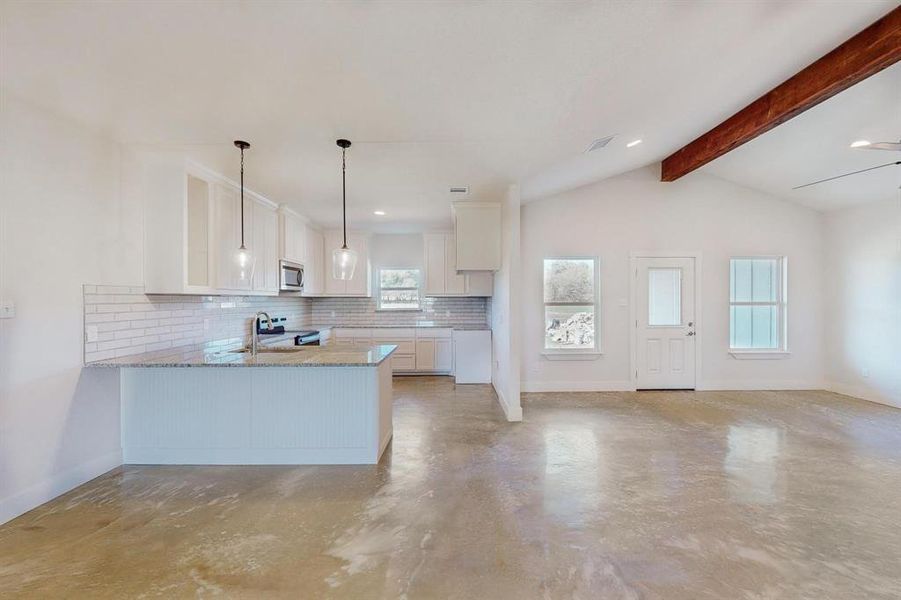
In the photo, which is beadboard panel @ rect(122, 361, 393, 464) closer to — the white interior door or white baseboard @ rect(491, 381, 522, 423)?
white baseboard @ rect(491, 381, 522, 423)

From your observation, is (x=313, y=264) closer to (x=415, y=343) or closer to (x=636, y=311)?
(x=415, y=343)

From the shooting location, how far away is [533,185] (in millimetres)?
4387

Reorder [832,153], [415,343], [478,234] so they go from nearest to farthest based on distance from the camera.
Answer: [832,153] < [478,234] < [415,343]

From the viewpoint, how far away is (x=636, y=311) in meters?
5.34

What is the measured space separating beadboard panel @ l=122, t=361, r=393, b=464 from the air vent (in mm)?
2755

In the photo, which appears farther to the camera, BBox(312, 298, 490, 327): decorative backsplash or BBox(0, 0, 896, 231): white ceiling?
BBox(312, 298, 490, 327): decorative backsplash

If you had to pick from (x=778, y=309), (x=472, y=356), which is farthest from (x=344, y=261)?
(x=778, y=309)

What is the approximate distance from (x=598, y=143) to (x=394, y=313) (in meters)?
4.36

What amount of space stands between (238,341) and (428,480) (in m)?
2.81

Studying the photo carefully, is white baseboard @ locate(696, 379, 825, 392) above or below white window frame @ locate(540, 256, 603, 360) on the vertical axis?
below

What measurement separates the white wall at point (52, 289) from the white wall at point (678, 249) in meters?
4.45

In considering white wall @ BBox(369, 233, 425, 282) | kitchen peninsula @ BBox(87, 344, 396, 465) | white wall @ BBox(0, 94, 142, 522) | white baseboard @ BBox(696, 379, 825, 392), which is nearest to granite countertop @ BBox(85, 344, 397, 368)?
kitchen peninsula @ BBox(87, 344, 396, 465)

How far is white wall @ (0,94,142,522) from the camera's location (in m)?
2.19

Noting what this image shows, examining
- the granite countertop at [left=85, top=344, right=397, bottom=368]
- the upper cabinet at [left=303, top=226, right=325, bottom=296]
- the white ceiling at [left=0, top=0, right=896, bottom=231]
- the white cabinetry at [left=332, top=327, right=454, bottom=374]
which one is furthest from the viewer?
the white cabinetry at [left=332, top=327, right=454, bottom=374]
